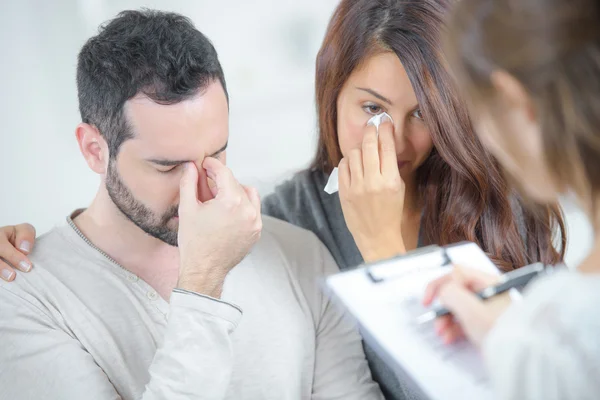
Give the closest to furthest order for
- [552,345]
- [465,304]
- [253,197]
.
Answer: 1. [552,345]
2. [465,304]
3. [253,197]

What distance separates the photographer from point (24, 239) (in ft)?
3.77

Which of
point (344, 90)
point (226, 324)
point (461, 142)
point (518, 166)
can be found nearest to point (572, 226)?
point (461, 142)

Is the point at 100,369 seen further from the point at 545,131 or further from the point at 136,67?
the point at 545,131

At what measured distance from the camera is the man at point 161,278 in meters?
1.00

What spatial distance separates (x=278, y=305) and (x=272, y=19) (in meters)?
0.77

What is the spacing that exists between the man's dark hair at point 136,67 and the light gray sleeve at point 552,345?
0.73 metres

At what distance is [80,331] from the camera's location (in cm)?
109

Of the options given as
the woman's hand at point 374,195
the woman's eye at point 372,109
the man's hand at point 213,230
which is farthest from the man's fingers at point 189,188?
the woman's eye at point 372,109

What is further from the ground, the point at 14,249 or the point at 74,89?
the point at 74,89

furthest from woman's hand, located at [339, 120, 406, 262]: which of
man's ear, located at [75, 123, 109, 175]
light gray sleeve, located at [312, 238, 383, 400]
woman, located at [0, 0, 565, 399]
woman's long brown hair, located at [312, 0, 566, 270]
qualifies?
man's ear, located at [75, 123, 109, 175]

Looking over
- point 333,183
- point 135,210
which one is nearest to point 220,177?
point 135,210

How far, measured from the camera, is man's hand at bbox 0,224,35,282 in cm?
110

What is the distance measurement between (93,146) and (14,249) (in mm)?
232

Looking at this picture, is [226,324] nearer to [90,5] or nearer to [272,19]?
[90,5]
